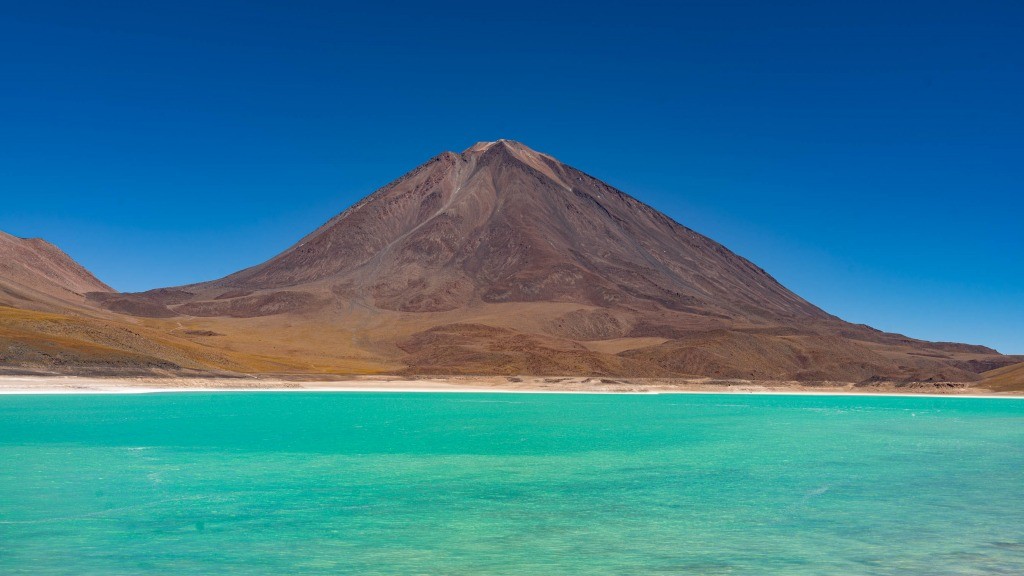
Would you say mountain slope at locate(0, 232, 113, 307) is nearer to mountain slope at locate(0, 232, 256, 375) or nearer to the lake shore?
mountain slope at locate(0, 232, 256, 375)

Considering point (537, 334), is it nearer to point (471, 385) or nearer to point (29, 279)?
point (471, 385)

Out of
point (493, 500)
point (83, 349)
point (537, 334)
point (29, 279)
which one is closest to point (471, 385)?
point (83, 349)

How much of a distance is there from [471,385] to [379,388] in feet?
44.2

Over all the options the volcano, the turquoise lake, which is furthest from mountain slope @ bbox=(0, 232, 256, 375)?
the turquoise lake

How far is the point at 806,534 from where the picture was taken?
63.2 ft

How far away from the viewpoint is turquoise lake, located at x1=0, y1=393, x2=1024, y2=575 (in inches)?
650

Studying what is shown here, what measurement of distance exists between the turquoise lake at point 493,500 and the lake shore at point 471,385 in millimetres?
28272

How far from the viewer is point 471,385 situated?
4139 inches

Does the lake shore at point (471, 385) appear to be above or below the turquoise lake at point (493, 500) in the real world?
above

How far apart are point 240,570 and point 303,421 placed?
34675 millimetres

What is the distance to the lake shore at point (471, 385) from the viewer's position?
73.8 metres

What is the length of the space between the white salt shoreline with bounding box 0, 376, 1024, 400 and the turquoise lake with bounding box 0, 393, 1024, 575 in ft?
85.7

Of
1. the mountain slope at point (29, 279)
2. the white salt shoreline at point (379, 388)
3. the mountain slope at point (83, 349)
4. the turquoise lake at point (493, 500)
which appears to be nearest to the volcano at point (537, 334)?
the mountain slope at point (29, 279)

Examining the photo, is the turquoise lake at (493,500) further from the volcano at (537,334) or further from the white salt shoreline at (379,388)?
the volcano at (537,334)
